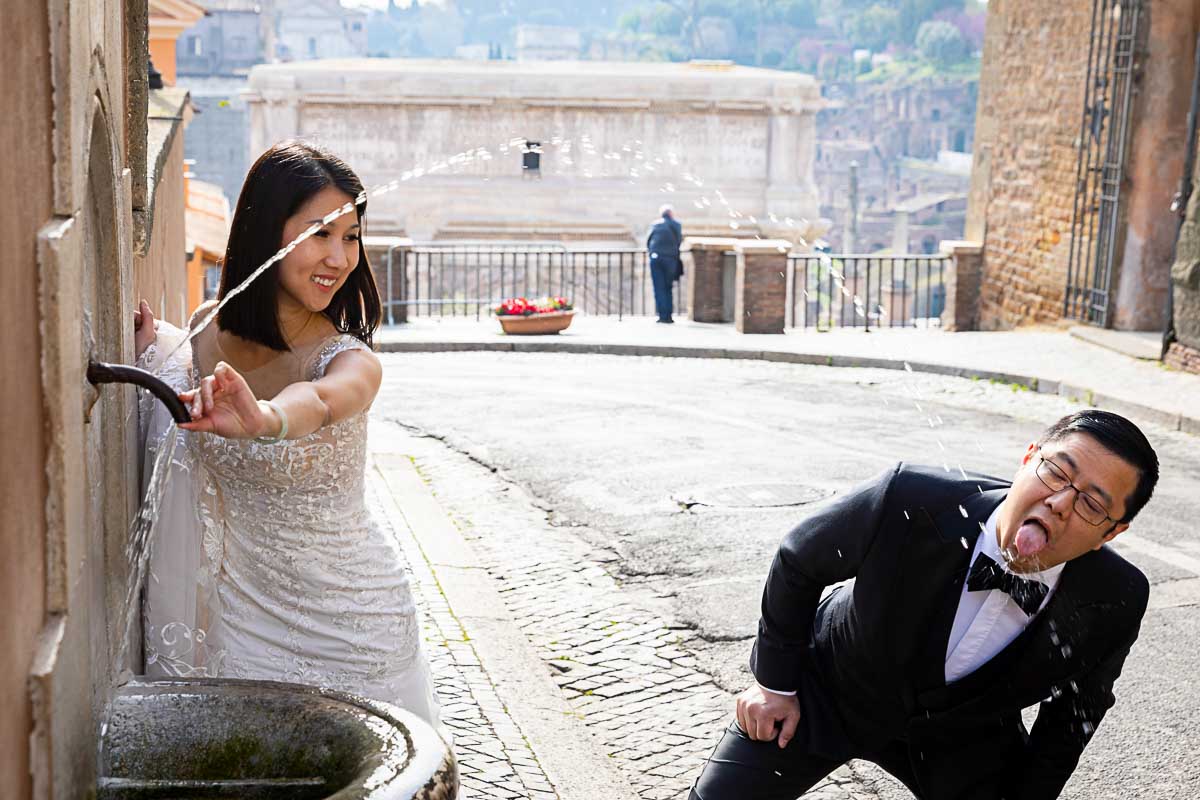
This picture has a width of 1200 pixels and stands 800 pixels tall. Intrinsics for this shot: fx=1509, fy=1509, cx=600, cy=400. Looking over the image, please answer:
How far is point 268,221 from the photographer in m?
3.49

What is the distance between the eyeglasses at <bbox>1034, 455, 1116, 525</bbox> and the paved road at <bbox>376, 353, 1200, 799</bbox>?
2253mm

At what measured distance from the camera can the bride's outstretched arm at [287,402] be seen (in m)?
2.65

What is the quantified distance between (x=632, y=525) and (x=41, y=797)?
6628 mm

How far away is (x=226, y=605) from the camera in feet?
11.6

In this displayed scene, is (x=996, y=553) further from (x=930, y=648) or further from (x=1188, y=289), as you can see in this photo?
(x=1188, y=289)

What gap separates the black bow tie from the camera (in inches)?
125

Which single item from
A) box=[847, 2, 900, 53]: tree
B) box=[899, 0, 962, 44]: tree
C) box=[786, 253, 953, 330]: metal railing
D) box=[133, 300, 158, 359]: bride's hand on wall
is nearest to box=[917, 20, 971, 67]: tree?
box=[899, 0, 962, 44]: tree

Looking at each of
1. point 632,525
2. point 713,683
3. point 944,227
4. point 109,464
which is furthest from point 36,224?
point 944,227

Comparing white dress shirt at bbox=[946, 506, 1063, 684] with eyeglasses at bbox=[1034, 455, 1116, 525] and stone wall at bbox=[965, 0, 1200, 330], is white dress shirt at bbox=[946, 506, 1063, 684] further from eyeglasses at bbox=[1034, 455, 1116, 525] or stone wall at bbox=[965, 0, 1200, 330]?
stone wall at bbox=[965, 0, 1200, 330]

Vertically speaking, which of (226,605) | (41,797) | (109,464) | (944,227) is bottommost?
(944,227)

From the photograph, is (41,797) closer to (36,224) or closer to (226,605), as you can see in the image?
(36,224)

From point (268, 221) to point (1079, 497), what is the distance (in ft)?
6.20

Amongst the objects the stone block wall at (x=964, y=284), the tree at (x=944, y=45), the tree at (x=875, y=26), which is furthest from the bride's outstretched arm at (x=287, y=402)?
the tree at (x=875, y=26)

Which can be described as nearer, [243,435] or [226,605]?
[243,435]
